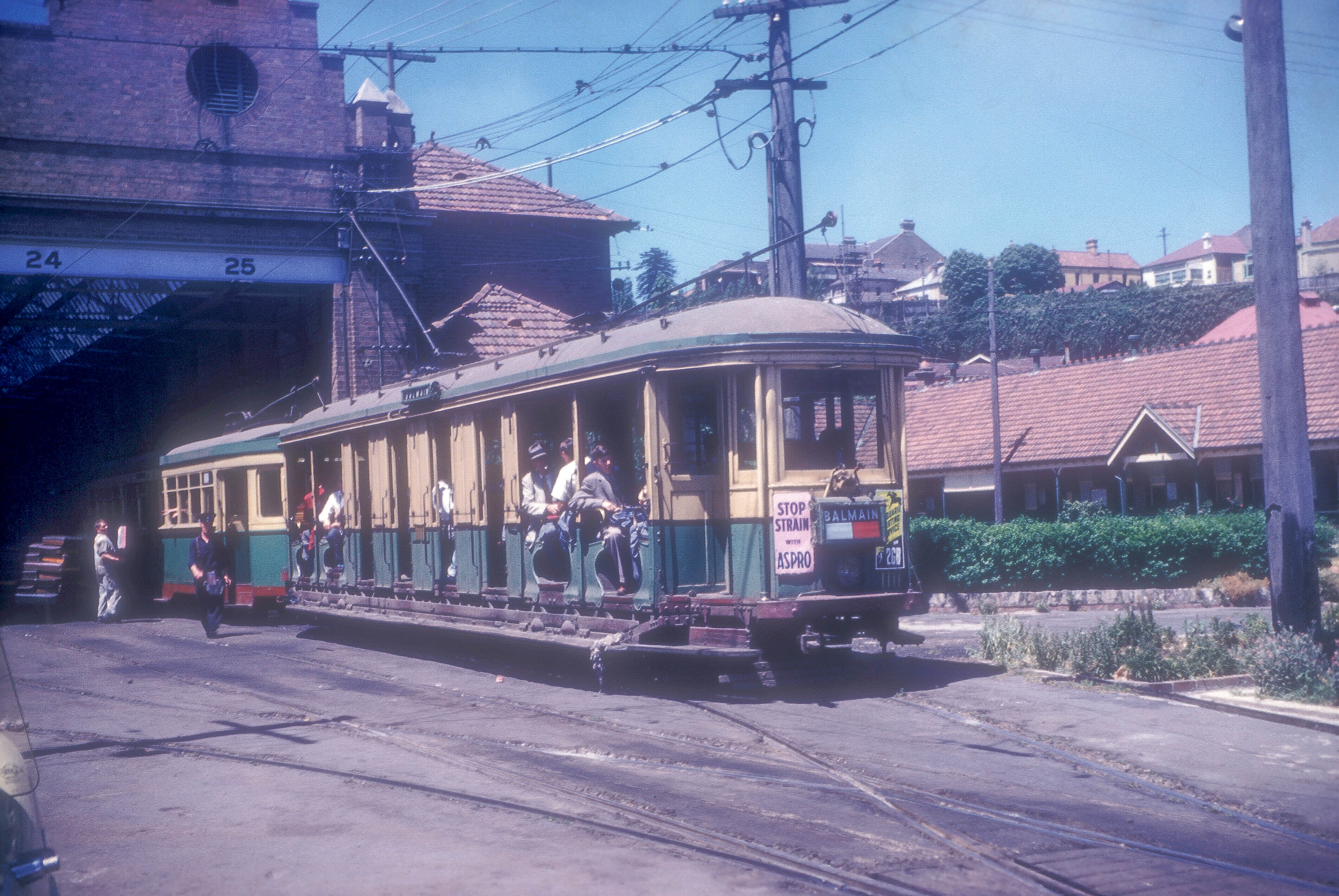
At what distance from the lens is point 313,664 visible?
47.9 feet

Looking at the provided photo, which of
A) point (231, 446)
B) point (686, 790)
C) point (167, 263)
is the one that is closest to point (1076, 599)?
point (686, 790)

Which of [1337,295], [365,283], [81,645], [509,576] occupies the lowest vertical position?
[81,645]

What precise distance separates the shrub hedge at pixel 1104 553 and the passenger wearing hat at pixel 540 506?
34.7 feet

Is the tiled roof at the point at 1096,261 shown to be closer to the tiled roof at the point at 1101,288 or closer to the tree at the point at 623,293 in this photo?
the tiled roof at the point at 1101,288

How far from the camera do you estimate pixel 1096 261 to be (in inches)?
4451

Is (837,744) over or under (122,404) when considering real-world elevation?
under

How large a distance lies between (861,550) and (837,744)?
2.49 metres

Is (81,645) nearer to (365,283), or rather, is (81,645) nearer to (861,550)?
(365,283)

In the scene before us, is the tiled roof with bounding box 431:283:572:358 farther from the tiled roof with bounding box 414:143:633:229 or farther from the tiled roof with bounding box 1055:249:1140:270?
the tiled roof with bounding box 1055:249:1140:270

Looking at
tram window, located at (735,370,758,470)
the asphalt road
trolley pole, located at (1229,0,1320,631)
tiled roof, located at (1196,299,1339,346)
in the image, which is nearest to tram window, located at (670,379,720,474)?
tram window, located at (735,370,758,470)

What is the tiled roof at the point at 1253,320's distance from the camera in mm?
36406

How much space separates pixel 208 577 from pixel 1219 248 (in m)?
97.7

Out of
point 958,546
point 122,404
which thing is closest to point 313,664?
point 958,546

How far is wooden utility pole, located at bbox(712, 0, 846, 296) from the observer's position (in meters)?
15.5
